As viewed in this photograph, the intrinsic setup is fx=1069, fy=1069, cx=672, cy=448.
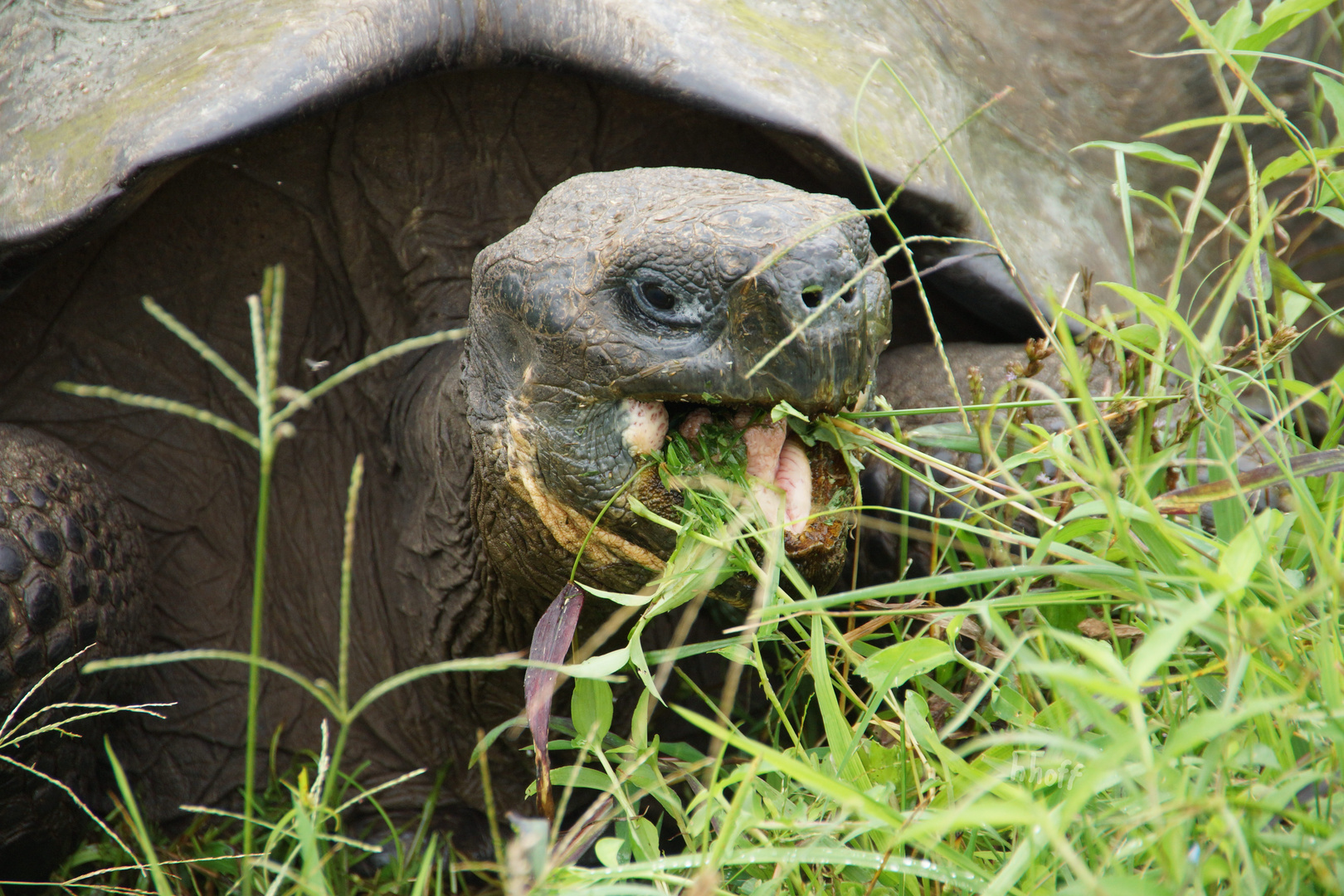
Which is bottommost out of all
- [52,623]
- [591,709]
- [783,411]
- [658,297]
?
[52,623]

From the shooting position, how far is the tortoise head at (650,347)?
1.26 metres

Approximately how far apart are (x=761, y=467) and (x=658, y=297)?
27cm

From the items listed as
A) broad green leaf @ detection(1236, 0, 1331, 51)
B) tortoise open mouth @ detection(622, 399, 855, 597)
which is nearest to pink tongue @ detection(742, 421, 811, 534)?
tortoise open mouth @ detection(622, 399, 855, 597)

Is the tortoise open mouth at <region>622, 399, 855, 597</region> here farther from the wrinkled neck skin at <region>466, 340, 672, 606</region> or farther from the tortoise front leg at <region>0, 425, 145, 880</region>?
the tortoise front leg at <region>0, 425, 145, 880</region>

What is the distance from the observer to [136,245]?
1.98 metres

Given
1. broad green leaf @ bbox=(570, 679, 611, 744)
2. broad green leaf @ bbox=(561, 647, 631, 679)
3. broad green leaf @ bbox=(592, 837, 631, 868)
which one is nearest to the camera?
broad green leaf @ bbox=(592, 837, 631, 868)

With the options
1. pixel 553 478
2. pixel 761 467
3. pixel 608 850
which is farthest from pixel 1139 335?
pixel 608 850

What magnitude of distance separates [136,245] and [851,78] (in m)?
1.35

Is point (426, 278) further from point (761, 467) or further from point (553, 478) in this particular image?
point (761, 467)

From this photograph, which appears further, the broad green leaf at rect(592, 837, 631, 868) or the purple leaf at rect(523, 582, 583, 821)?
the purple leaf at rect(523, 582, 583, 821)

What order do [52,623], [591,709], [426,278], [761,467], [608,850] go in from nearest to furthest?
[608,850]
[591,709]
[761,467]
[52,623]
[426,278]

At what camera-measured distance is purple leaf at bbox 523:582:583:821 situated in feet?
3.98

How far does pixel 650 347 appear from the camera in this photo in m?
1.33

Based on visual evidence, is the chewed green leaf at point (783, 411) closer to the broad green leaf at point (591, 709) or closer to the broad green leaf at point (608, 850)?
the broad green leaf at point (591, 709)
